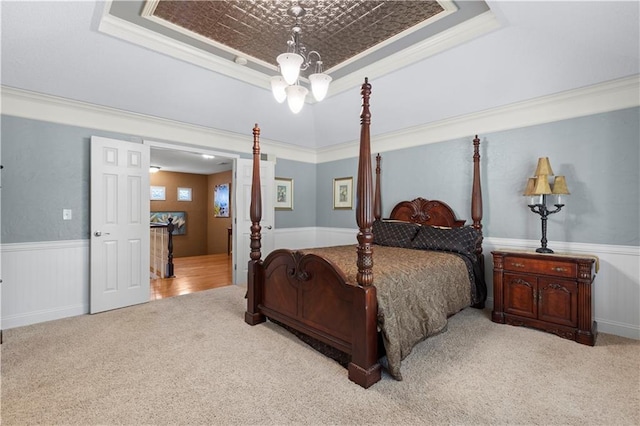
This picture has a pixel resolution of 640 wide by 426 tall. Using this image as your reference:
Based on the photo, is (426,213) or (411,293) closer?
(411,293)

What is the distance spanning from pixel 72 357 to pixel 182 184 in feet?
23.2

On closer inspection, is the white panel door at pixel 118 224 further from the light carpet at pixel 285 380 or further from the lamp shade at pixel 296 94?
the lamp shade at pixel 296 94

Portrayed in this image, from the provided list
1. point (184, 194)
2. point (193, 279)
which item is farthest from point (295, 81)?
point (184, 194)

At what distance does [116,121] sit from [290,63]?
2786 millimetres

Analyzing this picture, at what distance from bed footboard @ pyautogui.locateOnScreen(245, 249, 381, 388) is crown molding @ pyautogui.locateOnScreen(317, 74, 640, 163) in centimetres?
289

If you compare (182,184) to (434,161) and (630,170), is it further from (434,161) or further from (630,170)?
(630,170)

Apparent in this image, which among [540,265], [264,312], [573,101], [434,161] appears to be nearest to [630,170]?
[573,101]

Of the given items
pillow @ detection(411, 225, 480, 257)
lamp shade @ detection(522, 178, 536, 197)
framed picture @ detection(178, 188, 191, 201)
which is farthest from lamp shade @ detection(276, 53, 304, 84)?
framed picture @ detection(178, 188, 191, 201)

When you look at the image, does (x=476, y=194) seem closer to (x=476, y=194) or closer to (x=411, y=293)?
(x=476, y=194)

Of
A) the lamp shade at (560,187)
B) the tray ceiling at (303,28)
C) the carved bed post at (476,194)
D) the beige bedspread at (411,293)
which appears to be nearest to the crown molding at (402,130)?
the carved bed post at (476,194)

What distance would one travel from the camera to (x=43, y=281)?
10.9ft

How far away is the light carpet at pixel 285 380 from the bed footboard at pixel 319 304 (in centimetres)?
16

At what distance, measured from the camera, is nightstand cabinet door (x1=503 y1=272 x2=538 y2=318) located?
3.01 m

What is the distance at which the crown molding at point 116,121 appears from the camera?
10.5 feet
